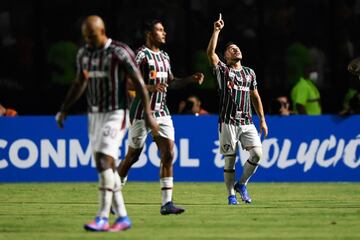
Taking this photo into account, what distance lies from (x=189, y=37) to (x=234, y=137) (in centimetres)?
926

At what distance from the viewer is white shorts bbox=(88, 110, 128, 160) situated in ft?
41.1

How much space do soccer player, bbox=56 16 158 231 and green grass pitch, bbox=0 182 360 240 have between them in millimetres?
367

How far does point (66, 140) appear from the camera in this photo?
847 inches

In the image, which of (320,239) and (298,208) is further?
(298,208)

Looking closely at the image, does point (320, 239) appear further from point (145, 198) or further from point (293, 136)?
point (293, 136)

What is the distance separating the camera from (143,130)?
49.5 feet

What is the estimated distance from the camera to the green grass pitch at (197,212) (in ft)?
40.9

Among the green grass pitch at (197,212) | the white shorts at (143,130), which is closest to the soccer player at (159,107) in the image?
the white shorts at (143,130)

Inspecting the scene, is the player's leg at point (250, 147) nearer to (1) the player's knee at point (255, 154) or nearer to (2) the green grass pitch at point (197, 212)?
(1) the player's knee at point (255, 154)

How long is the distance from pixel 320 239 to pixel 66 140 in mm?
10177

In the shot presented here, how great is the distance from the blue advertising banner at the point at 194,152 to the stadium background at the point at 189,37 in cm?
397

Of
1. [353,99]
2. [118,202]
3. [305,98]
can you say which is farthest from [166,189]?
[305,98]

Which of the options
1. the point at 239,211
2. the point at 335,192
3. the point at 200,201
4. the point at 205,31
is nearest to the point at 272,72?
the point at 205,31

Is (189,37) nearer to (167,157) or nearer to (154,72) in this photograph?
(154,72)
